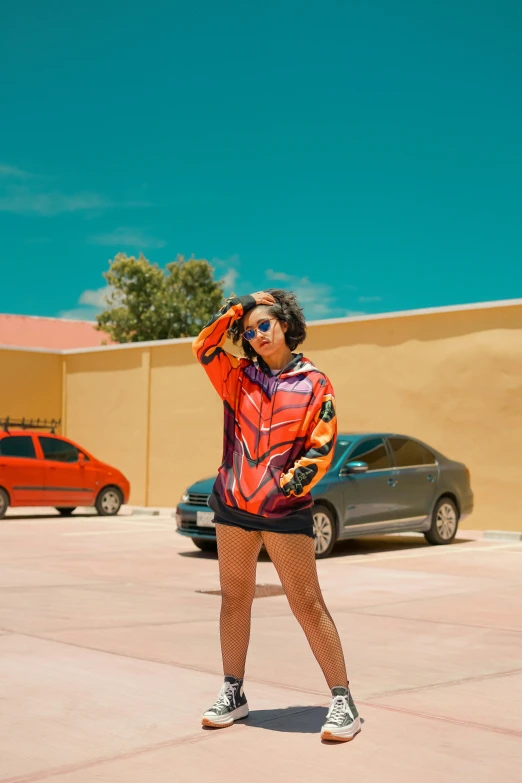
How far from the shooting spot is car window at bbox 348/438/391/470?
13.5 metres

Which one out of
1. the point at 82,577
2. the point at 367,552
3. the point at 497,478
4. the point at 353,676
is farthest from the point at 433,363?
the point at 353,676

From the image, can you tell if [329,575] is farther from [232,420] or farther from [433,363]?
[433,363]

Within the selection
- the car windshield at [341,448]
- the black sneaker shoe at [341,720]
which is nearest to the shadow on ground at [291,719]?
the black sneaker shoe at [341,720]

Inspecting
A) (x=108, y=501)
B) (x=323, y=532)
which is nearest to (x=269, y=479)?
(x=323, y=532)

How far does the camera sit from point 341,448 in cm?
1355

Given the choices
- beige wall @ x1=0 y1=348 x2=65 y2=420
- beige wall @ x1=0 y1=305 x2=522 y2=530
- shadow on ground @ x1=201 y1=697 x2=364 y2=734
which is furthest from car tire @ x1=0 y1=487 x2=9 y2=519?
shadow on ground @ x1=201 y1=697 x2=364 y2=734

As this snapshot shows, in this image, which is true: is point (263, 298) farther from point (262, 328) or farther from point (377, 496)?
point (377, 496)

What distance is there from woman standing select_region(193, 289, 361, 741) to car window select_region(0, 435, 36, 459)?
568 inches

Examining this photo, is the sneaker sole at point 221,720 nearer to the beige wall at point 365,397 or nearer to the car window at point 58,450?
the beige wall at point 365,397

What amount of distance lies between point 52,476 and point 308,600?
1520cm

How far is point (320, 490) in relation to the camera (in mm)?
12641

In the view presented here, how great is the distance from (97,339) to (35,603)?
4643cm

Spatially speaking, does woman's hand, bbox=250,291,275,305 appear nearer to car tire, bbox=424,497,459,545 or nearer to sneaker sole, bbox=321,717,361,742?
sneaker sole, bbox=321,717,361,742

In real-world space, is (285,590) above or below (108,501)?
above
